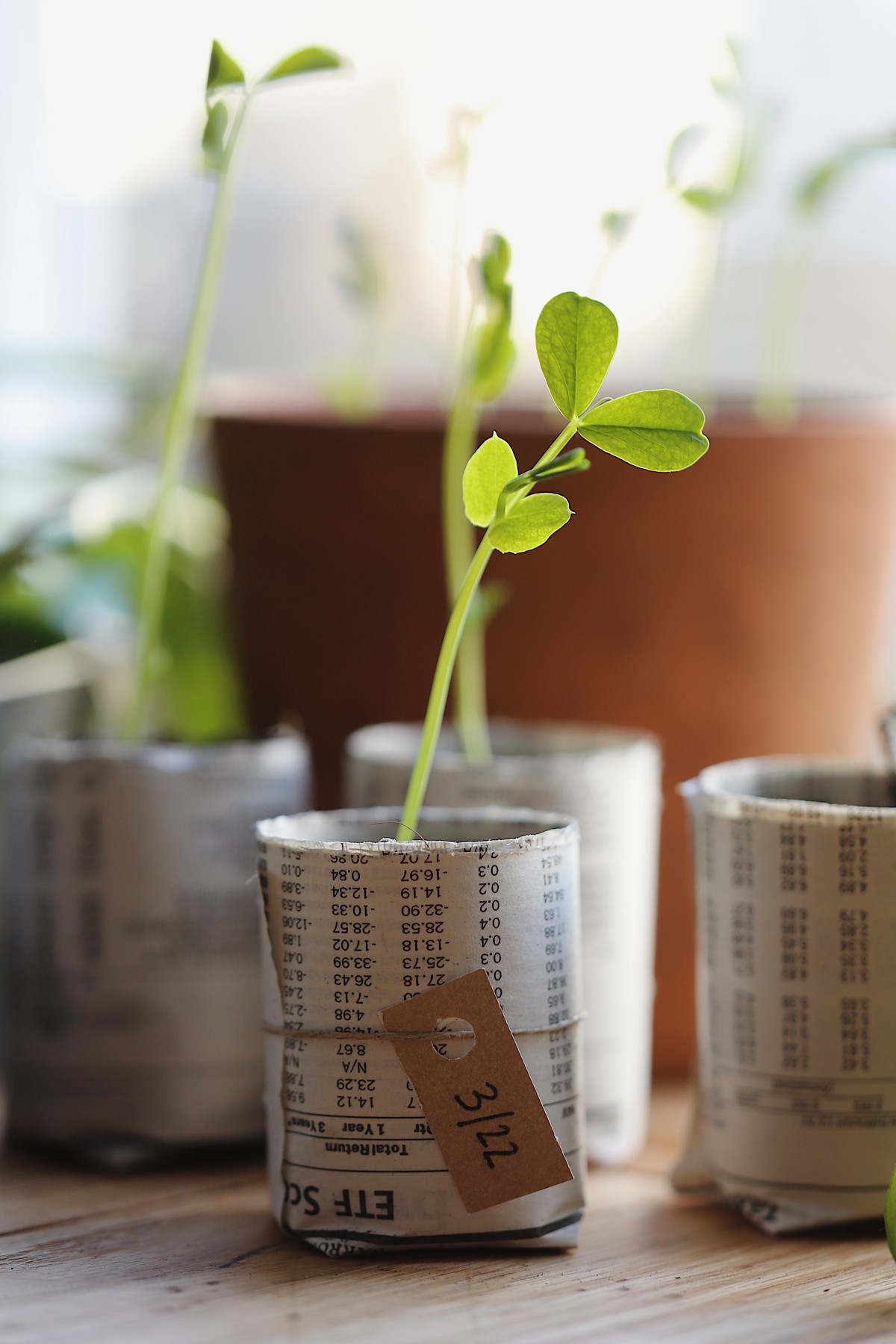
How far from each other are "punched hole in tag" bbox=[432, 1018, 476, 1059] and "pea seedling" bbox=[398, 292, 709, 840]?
138 millimetres

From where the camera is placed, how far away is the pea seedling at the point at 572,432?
0.44 metres

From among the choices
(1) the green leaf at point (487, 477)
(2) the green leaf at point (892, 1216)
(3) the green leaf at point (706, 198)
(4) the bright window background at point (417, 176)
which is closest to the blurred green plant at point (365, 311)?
(4) the bright window background at point (417, 176)

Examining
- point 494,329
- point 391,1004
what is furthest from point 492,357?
point 391,1004

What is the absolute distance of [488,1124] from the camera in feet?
1.51

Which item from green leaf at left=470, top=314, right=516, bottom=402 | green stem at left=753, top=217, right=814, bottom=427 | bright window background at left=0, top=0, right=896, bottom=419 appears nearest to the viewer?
green leaf at left=470, top=314, right=516, bottom=402

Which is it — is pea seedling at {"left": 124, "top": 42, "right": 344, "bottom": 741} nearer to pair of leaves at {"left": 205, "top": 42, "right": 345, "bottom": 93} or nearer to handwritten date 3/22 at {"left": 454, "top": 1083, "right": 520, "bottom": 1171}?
pair of leaves at {"left": 205, "top": 42, "right": 345, "bottom": 93}

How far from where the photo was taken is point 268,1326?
422mm

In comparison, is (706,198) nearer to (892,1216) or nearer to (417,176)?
(892,1216)

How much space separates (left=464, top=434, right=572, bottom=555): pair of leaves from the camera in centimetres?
44

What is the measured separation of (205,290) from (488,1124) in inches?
13.0

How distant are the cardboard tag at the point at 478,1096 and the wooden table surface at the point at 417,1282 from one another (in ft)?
0.10

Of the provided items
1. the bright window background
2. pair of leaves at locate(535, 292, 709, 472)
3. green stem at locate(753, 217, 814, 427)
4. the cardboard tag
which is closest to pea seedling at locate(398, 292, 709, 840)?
pair of leaves at locate(535, 292, 709, 472)

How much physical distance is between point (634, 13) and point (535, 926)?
687 millimetres

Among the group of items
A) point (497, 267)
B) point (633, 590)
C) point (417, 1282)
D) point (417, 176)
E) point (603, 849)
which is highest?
point (417, 176)
